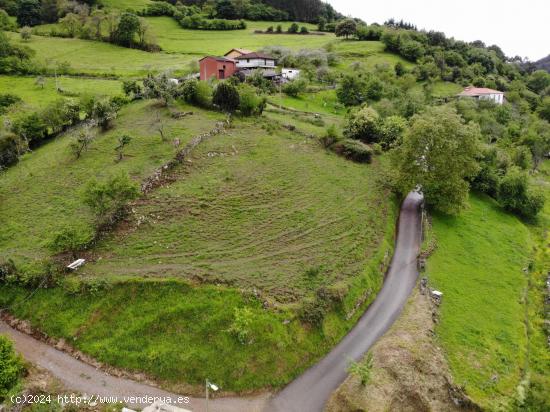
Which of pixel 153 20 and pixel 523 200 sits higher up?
pixel 153 20

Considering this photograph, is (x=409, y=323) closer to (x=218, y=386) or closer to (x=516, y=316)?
(x=516, y=316)

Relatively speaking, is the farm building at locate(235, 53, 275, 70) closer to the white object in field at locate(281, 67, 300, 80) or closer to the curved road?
the white object in field at locate(281, 67, 300, 80)

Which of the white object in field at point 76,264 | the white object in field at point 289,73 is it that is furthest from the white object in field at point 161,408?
the white object in field at point 289,73

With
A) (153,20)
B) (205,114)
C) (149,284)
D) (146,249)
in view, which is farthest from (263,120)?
(153,20)

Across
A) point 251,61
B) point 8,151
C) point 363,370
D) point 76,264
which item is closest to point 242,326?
point 363,370

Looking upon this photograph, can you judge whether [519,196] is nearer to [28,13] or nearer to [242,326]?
[242,326]

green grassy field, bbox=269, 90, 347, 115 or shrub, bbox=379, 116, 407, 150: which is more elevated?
green grassy field, bbox=269, 90, 347, 115

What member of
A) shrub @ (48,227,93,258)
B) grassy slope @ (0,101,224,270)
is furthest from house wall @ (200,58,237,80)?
shrub @ (48,227,93,258)
